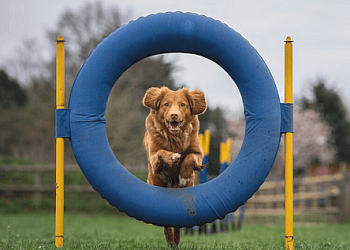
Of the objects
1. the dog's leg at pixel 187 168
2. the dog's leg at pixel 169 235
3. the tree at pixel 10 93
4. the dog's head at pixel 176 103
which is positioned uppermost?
the tree at pixel 10 93

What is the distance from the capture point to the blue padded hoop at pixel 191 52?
393 centimetres

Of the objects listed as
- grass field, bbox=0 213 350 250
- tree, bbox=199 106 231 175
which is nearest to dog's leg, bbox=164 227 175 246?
grass field, bbox=0 213 350 250

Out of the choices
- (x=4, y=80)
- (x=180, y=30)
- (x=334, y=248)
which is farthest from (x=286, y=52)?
(x=4, y=80)

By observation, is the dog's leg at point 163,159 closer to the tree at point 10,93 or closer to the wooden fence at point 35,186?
the wooden fence at point 35,186

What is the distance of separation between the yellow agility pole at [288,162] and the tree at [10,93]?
20.6 meters

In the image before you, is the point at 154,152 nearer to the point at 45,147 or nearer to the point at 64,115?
the point at 64,115

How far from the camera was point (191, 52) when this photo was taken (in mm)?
4195

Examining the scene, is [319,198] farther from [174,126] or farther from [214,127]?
[174,126]

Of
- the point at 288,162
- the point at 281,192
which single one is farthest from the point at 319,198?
the point at 288,162

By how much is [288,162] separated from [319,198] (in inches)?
404

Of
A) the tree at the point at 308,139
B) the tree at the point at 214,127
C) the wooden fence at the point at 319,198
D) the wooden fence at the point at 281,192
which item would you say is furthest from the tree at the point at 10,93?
the tree at the point at 308,139

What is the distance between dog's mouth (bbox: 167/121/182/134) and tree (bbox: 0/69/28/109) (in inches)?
801

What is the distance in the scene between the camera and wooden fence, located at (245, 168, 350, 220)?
12773 mm

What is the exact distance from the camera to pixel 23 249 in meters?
4.31
